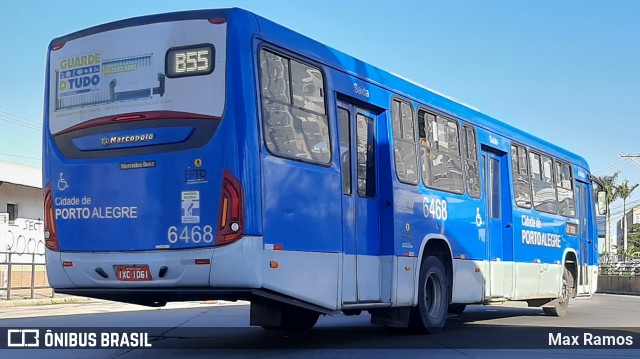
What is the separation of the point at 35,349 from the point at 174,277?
131 inches

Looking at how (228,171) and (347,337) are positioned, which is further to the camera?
(347,337)

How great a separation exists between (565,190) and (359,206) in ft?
29.6

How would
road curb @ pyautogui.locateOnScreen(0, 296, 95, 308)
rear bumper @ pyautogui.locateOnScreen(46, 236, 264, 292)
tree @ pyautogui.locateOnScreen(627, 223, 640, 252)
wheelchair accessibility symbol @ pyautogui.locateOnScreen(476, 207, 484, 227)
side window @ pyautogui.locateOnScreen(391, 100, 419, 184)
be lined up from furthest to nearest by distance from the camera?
tree @ pyautogui.locateOnScreen(627, 223, 640, 252) < road curb @ pyautogui.locateOnScreen(0, 296, 95, 308) < wheelchair accessibility symbol @ pyautogui.locateOnScreen(476, 207, 484, 227) < side window @ pyautogui.locateOnScreen(391, 100, 419, 184) < rear bumper @ pyautogui.locateOnScreen(46, 236, 264, 292)

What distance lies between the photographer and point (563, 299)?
17.5 m

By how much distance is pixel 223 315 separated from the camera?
17.5m

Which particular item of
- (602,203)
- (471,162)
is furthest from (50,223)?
(602,203)

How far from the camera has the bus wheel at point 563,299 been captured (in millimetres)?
17455

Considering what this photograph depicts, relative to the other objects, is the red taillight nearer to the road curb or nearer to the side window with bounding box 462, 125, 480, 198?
the side window with bounding box 462, 125, 480, 198

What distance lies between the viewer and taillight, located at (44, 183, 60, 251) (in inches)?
366

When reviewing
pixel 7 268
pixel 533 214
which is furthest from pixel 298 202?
pixel 7 268

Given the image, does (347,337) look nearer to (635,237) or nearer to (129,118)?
(129,118)

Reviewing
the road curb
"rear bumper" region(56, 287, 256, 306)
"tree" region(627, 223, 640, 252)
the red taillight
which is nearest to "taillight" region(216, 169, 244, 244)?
"rear bumper" region(56, 287, 256, 306)

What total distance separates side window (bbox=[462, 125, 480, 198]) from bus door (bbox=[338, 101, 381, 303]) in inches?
114

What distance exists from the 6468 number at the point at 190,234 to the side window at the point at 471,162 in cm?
601
